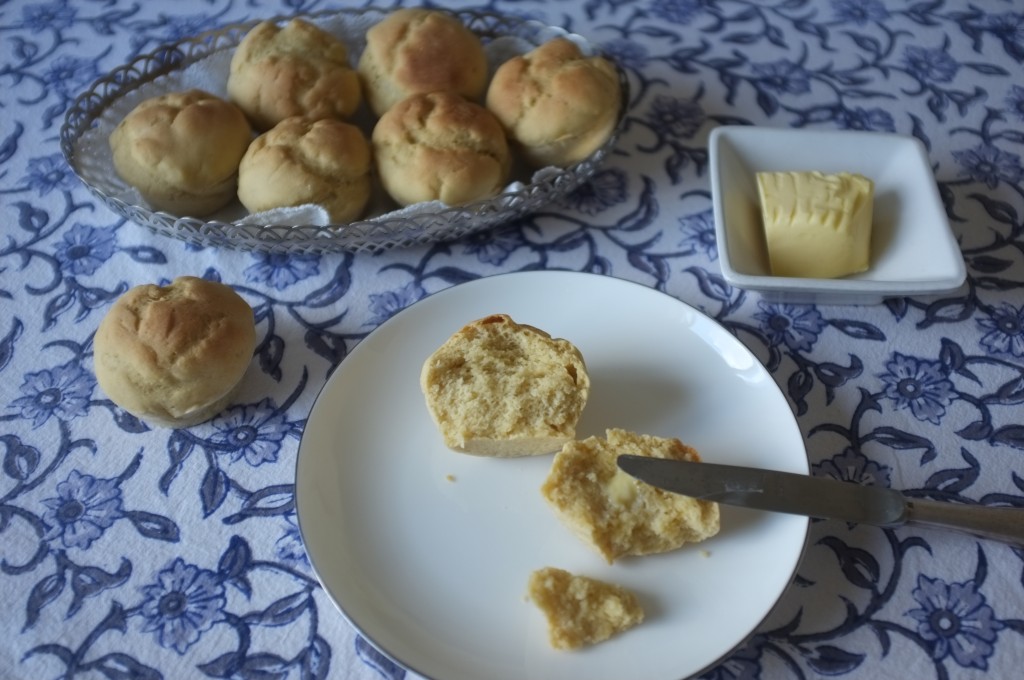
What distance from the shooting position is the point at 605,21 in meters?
2.26

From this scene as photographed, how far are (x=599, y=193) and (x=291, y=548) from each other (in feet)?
3.31

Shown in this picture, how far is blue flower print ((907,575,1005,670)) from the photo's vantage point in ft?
3.77

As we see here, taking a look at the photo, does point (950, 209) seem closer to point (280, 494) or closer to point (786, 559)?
point (786, 559)

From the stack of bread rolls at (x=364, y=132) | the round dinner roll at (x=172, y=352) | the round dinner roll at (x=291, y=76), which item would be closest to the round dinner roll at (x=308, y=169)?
the stack of bread rolls at (x=364, y=132)

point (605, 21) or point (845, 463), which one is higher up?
point (605, 21)

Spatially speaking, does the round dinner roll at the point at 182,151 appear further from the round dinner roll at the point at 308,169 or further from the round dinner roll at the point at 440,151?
the round dinner roll at the point at 440,151

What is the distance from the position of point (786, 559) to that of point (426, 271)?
2.92 feet

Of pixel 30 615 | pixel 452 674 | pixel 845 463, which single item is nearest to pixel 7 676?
pixel 30 615

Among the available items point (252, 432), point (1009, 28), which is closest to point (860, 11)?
point (1009, 28)

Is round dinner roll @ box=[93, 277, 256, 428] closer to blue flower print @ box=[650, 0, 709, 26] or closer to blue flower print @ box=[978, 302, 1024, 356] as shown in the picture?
blue flower print @ box=[978, 302, 1024, 356]

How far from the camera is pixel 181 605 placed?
1201 mm

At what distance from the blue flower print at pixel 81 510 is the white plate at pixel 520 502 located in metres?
0.34

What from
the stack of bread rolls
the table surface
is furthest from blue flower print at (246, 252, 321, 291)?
the stack of bread rolls

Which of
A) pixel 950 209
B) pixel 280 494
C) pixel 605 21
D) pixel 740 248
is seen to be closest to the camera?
pixel 280 494
